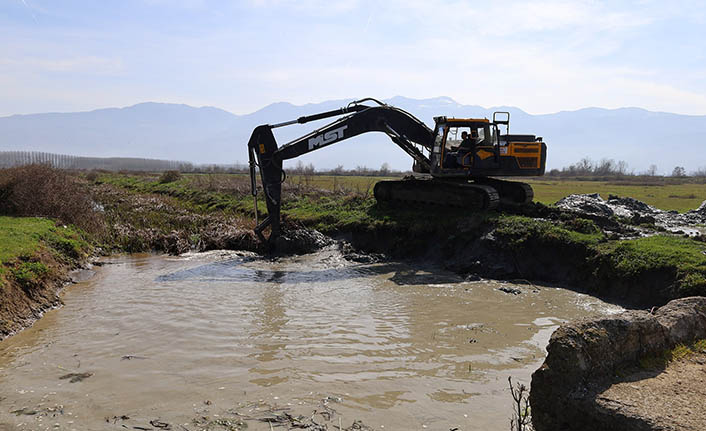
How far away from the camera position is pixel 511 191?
15.6 m

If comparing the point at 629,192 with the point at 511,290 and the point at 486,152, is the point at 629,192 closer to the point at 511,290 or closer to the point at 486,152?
the point at 486,152

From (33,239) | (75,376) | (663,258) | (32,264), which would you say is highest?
(663,258)

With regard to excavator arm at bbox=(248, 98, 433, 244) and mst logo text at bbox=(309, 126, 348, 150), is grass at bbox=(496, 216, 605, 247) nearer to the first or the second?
excavator arm at bbox=(248, 98, 433, 244)

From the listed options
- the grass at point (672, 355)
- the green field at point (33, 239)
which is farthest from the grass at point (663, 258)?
the green field at point (33, 239)

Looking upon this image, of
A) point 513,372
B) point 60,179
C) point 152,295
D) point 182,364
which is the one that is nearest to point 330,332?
point 182,364

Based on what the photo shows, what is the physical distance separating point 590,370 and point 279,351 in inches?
164

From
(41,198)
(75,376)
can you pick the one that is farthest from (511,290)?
(41,198)

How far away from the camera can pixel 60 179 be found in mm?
18094

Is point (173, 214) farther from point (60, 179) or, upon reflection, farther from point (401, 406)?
point (401, 406)

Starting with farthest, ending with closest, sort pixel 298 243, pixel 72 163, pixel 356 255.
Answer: pixel 72 163 < pixel 298 243 < pixel 356 255

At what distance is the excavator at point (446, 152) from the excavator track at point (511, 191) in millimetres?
30

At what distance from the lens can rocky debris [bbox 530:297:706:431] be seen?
4.39m

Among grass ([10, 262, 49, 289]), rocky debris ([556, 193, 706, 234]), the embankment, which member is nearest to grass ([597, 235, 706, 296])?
rocky debris ([556, 193, 706, 234])

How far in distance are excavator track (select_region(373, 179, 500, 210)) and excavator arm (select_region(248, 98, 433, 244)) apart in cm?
79
